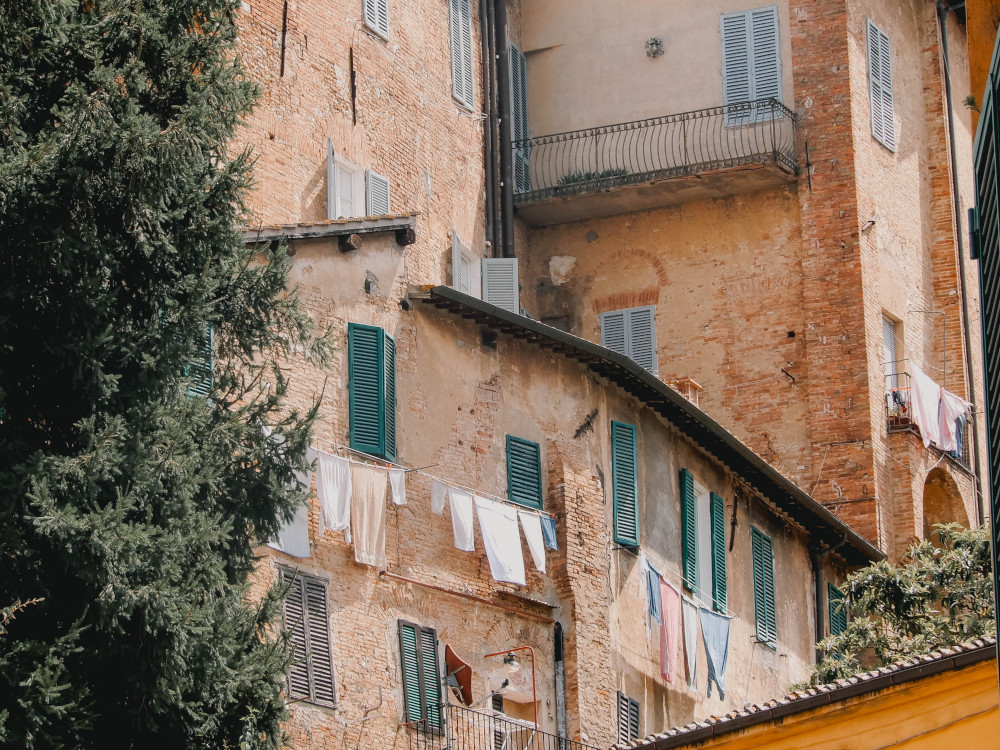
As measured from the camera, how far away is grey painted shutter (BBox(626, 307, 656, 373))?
111 feet

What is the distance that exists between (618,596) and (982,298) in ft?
52.5

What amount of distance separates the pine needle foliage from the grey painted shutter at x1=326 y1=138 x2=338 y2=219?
305 inches

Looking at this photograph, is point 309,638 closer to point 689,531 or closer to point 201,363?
point 201,363

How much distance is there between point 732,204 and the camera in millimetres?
33906

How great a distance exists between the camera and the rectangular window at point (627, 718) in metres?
26.0

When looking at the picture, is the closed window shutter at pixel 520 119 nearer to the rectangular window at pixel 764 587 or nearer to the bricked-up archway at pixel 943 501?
the rectangular window at pixel 764 587

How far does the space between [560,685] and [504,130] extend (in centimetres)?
1041

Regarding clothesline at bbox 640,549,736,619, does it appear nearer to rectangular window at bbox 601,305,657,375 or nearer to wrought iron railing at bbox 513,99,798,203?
rectangular window at bbox 601,305,657,375

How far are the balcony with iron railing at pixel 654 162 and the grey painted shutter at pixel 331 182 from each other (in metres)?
5.90

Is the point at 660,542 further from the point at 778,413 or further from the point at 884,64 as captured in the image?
the point at 884,64

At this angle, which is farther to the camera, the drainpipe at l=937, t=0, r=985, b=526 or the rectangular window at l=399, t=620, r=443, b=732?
the drainpipe at l=937, t=0, r=985, b=526

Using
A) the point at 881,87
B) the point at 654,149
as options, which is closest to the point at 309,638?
the point at 654,149

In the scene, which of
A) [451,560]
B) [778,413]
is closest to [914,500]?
[778,413]

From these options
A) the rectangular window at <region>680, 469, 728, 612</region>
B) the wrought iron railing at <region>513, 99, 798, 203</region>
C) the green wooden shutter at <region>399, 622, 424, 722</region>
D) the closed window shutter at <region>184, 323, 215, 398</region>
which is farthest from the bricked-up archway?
the closed window shutter at <region>184, 323, 215, 398</region>
